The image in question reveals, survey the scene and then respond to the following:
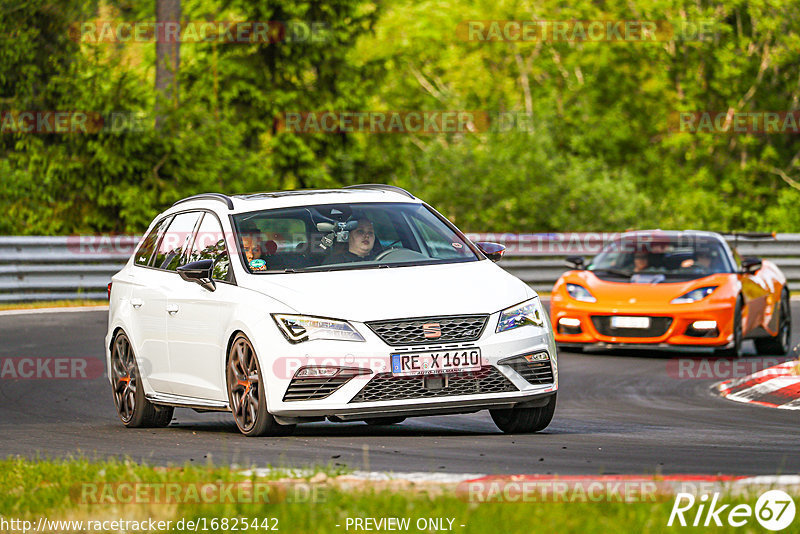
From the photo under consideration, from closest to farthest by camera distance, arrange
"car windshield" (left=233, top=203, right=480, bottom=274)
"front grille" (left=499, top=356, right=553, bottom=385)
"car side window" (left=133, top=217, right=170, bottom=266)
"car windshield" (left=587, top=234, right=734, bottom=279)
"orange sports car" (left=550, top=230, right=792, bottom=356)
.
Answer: "front grille" (left=499, top=356, right=553, bottom=385) < "car windshield" (left=233, top=203, right=480, bottom=274) < "car side window" (left=133, top=217, right=170, bottom=266) < "orange sports car" (left=550, top=230, right=792, bottom=356) < "car windshield" (left=587, top=234, right=734, bottom=279)

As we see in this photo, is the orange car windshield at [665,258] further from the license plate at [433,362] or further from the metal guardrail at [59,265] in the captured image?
the license plate at [433,362]

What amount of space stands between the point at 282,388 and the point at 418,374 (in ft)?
2.76

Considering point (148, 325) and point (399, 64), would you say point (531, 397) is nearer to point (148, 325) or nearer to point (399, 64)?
point (148, 325)

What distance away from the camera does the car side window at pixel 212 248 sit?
396 inches

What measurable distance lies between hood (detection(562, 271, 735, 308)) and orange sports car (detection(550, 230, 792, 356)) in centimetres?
1

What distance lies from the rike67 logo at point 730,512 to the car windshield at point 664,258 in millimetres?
11351

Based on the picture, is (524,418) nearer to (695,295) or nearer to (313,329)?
(313,329)

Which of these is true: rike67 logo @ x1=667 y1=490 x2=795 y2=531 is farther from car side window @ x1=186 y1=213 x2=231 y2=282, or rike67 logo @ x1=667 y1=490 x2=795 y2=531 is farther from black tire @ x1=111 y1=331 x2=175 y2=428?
black tire @ x1=111 y1=331 x2=175 y2=428

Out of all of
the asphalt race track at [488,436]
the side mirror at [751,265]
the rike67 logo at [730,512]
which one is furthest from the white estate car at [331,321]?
the side mirror at [751,265]

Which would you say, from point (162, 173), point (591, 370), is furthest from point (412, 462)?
point (162, 173)

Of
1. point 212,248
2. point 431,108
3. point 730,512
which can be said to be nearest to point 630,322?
point 212,248

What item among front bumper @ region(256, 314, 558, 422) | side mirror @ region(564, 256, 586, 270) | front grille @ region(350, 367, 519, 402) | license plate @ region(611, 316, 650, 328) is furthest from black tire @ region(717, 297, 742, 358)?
front grille @ region(350, 367, 519, 402)

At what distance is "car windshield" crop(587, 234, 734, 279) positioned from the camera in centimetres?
1736

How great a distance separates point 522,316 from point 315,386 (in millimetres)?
1417
